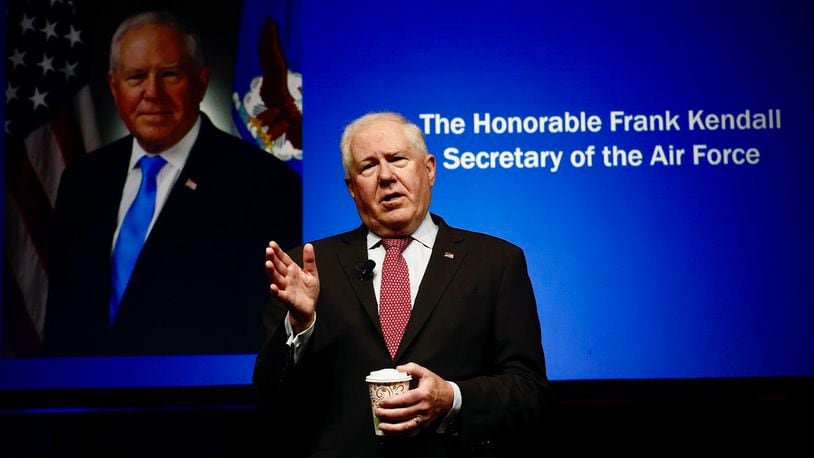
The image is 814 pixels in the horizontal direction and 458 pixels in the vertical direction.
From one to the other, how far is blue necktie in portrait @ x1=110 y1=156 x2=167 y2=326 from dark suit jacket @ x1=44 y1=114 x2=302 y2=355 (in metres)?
0.03

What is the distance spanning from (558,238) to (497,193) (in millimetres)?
339

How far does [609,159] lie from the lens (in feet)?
12.3

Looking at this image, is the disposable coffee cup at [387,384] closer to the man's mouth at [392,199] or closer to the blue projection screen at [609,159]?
the man's mouth at [392,199]

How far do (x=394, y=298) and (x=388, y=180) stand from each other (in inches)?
15.3

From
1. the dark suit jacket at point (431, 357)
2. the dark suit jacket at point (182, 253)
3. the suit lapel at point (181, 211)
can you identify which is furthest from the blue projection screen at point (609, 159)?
the dark suit jacket at point (431, 357)

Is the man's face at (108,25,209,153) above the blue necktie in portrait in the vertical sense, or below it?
above

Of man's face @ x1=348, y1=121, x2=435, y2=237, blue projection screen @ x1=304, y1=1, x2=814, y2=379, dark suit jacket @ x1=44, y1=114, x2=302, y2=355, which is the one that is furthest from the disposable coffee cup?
dark suit jacket @ x1=44, y1=114, x2=302, y2=355

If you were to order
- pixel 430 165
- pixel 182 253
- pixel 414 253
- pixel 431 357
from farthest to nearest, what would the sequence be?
1. pixel 182 253
2. pixel 430 165
3. pixel 414 253
4. pixel 431 357

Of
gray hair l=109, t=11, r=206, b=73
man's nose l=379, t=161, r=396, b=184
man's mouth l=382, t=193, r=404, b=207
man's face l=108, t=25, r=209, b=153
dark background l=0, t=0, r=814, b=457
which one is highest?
gray hair l=109, t=11, r=206, b=73

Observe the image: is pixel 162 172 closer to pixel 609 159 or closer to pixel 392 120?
pixel 392 120

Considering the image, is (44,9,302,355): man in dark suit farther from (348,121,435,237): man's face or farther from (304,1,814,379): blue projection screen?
(348,121,435,237): man's face

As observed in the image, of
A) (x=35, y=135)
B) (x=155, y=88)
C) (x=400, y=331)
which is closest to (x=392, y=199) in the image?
(x=400, y=331)

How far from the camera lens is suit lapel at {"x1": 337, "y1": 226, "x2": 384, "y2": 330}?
7.98 feet

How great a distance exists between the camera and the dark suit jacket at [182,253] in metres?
3.84
